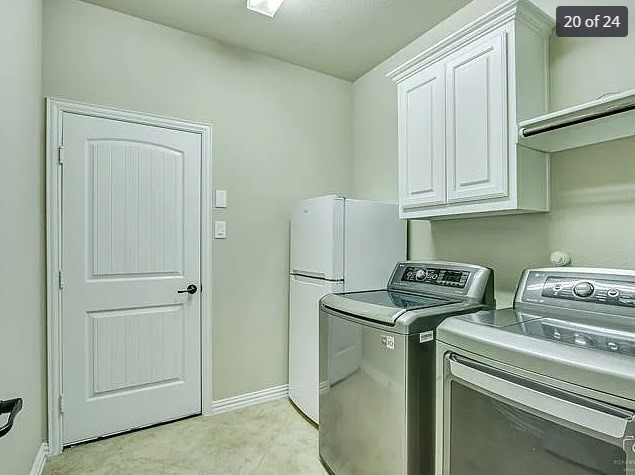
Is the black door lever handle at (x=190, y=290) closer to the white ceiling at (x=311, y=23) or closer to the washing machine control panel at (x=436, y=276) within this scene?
the washing machine control panel at (x=436, y=276)

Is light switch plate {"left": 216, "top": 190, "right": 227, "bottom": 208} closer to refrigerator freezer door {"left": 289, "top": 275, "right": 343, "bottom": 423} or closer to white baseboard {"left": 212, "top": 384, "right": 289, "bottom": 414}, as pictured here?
refrigerator freezer door {"left": 289, "top": 275, "right": 343, "bottom": 423}

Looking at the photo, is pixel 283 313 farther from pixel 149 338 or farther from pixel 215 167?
pixel 215 167

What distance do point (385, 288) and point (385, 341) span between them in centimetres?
85

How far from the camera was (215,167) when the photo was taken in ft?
8.41

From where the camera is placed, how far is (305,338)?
8.20 ft

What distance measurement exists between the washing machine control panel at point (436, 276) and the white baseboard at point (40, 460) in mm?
2160

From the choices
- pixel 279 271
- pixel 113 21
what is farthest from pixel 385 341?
pixel 113 21

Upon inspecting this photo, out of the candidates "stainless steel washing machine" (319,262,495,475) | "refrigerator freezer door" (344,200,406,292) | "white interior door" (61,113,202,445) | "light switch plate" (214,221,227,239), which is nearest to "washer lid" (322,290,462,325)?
"stainless steel washing machine" (319,262,495,475)

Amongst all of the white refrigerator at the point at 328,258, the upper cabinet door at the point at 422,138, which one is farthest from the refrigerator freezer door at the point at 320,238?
the upper cabinet door at the point at 422,138

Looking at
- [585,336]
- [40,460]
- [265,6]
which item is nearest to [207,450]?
[40,460]

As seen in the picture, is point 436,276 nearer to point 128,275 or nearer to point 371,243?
point 371,243

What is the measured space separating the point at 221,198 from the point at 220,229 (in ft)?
0.72

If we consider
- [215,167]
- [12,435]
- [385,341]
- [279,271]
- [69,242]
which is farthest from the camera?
[279,271]

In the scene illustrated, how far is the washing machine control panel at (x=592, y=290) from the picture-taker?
4.20 feet
